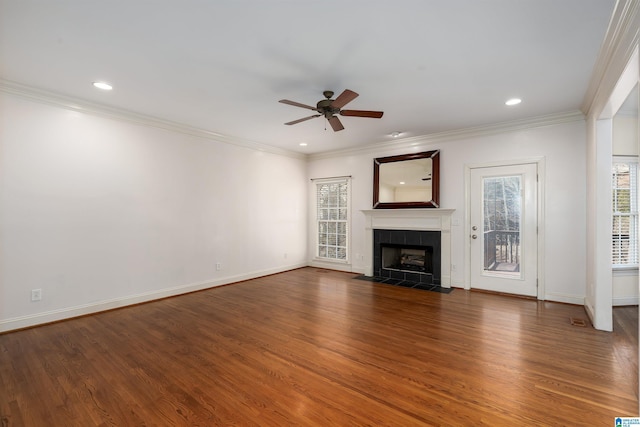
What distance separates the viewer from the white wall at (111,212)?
3.26 m

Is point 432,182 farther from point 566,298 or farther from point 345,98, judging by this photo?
point 345,98

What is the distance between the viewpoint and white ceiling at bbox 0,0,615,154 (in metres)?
2.07

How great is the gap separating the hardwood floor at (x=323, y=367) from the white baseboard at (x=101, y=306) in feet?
0.42

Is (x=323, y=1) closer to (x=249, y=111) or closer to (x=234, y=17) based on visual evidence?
(x=234, y=17)

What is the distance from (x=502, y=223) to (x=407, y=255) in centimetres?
176

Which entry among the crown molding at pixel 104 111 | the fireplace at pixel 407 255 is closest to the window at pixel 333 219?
the fireplace at pixel 407 255

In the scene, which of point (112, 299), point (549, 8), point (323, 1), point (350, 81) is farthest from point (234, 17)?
point (112, 299)

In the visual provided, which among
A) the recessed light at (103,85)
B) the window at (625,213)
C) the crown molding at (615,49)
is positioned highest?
the recessed light at (103,85)

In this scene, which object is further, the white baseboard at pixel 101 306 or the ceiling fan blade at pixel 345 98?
the white baseboard at pixel 101 306

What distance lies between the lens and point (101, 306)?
12.6ft

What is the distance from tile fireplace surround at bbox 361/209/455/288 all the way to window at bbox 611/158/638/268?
2.15 meters

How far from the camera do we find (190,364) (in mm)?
2508

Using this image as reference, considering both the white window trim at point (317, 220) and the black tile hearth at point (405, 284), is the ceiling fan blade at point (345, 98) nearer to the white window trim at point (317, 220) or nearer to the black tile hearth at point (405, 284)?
the white window trim at point (317, 220)

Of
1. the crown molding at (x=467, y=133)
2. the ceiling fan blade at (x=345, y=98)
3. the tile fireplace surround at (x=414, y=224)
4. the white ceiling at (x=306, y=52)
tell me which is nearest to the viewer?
the white ceiling at (x=306, y=52)
